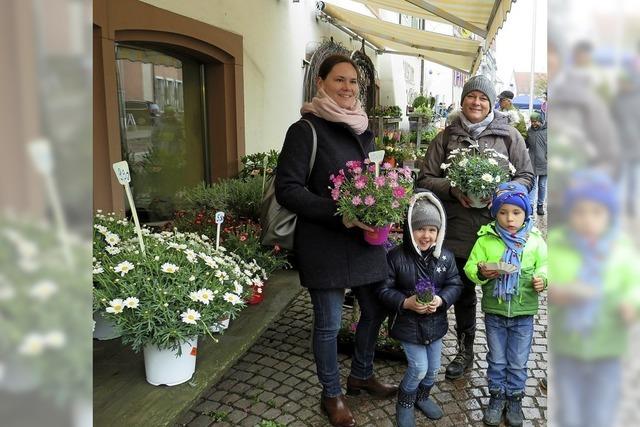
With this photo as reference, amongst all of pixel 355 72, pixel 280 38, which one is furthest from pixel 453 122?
pixel 280 38

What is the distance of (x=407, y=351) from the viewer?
266 centimetres

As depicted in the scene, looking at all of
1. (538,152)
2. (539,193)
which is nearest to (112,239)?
(538,152)

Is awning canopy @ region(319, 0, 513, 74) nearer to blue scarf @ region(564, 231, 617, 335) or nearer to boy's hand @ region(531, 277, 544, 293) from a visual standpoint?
boy's hand @ region(531, 277, 544, 293)

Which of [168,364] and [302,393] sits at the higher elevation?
[168,364]

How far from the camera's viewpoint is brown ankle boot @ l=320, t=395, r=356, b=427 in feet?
8.96

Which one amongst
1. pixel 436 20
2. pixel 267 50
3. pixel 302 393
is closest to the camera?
pixel 302 393

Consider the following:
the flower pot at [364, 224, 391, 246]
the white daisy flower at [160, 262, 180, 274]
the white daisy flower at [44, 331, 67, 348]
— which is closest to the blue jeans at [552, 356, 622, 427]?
the white daisy flower at [44, 331, 67, 348]

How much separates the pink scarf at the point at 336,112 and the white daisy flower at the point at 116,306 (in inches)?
48.8

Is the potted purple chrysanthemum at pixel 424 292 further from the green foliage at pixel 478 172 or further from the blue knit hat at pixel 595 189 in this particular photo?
the blue knit hat at pixel 595 189

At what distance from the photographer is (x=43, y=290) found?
83 cm

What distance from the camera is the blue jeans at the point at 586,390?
768 millimetres

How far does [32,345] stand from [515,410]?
2593 mm

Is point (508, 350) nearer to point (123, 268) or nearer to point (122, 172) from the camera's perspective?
point (123, 268)

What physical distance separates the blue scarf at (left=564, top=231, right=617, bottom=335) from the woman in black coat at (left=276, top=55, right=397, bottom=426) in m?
1.67
